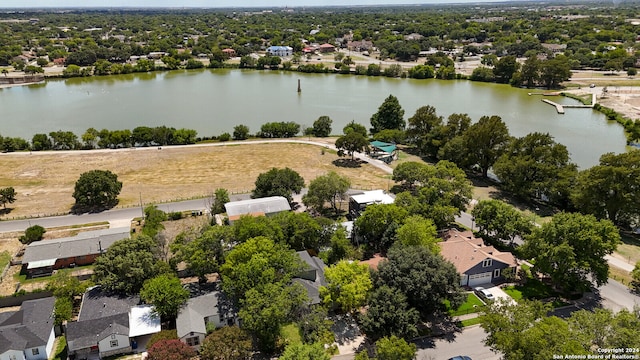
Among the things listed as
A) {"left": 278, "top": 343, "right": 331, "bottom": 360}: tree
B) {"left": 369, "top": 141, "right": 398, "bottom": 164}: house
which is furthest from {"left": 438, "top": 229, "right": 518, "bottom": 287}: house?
{"left": 369, "top": 141, "right": 398, "bottom": 164}: house

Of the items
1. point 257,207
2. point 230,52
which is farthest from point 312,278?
point 230,52

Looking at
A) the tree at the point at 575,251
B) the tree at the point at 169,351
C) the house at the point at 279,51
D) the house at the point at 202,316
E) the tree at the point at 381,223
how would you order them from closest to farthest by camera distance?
the tree at the point at 169,351 < the house at the point at 202,316 < the tree at the point at 575,251 < the tree at the point at 381,223 < the house at the point at 279,51

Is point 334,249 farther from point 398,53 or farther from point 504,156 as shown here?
point 398,53

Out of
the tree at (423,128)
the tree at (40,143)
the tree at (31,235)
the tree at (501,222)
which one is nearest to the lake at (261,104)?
the tree at (40,143)

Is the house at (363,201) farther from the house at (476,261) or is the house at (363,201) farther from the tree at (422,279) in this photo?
the tree at (422,279)

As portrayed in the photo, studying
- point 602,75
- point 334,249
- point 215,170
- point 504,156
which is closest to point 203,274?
point 334,249

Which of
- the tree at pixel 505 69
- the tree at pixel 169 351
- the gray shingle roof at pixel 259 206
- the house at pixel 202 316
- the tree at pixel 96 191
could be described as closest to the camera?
the tree at pixel 169 351
